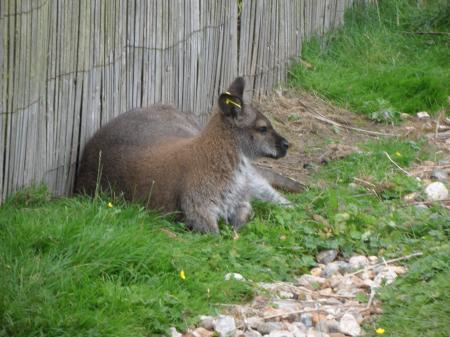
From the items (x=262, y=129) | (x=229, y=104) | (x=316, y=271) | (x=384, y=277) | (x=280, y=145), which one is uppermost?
(x=229, y=104)

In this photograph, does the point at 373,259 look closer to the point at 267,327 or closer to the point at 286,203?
the point at 286,203

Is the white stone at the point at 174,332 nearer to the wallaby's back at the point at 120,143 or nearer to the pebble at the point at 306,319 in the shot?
the pebble at the point at 306,319

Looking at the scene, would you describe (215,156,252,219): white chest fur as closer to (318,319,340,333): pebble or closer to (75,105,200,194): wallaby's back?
(75,105,200,194): wallaby's back

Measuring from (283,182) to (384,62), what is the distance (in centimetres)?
393

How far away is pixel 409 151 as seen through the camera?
9.74 m

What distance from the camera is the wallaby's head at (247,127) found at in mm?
8016

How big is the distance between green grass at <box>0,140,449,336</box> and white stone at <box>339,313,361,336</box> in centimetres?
18

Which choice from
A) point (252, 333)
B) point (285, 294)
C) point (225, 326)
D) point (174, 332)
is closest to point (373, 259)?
point (285, 294)

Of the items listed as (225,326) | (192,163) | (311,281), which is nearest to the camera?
(225,326)

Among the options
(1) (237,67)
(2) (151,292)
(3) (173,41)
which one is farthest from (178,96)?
(2) (151,292)

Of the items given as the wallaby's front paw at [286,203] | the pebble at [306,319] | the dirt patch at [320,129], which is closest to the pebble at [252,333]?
the pebble at [306,319]

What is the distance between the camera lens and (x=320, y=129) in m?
10.6

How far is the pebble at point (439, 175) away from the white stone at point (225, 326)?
355 cm

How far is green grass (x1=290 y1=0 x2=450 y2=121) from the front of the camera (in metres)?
11.3
